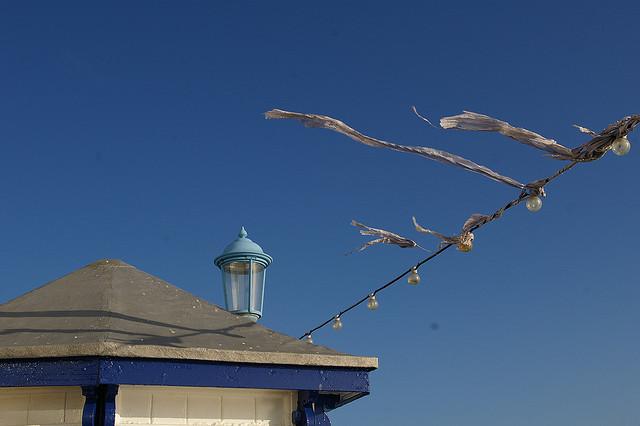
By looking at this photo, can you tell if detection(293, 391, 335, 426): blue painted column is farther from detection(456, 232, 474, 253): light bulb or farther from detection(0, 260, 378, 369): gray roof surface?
detection(456, 232, 474, 253): light bulb

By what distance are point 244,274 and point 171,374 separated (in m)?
4.51

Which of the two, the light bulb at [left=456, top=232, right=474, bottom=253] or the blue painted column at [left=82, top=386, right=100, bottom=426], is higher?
the light bulb at [left=456, top=232, right=474, bottom=253]

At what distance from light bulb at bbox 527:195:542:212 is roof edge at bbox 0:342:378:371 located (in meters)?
1.76

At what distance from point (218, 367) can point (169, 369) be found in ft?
1.11

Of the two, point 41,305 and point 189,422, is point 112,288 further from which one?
point 189,422

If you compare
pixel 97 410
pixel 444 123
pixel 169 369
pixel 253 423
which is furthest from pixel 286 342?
pixel 444 123

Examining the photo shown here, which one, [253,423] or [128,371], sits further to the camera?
[253,423]

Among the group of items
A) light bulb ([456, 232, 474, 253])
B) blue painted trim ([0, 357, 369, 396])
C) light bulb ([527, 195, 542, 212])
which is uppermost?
light bulb ([456, 232, 474, 253])

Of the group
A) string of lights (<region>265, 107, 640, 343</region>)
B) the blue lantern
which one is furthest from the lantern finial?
string of lights (<region>265, 107, 640, 343</region>)

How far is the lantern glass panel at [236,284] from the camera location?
359 inches

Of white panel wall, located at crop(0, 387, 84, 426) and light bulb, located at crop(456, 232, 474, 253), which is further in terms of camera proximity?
light bulb, located at crop(456, 232, 474, 253)

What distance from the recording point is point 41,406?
16.2ft

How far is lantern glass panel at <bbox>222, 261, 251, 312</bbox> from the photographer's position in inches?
359

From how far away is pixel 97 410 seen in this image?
4785 millimetres
